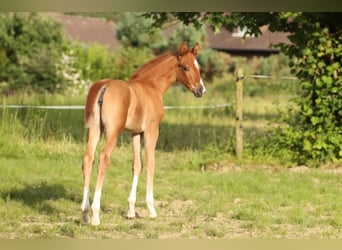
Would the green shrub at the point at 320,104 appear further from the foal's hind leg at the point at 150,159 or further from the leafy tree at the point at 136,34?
the leafy tree at the point at 136,34

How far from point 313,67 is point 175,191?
3.67 metres

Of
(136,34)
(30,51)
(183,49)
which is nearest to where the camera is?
(183,49)

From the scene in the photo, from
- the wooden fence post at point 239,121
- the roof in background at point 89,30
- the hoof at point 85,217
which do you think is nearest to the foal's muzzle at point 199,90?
the hoof at point 85,217

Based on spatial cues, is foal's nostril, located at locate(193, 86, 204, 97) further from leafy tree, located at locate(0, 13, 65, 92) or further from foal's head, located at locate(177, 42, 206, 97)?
leafy tree, located at locate(0, 13, 65, 92)

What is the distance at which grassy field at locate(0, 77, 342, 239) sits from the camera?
6039 millimetres

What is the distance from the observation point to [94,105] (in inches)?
237

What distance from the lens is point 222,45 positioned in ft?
131

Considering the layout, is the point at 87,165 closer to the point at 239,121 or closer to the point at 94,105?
the point at 94,105

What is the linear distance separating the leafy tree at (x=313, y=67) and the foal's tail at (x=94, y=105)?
16.5ft

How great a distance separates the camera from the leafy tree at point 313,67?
35.6 feet

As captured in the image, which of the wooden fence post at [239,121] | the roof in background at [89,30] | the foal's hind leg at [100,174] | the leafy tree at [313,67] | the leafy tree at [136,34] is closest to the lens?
the foal's hind leg at [100,174]

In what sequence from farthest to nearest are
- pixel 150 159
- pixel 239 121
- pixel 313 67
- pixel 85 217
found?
pixel 239 121, pixel 313 67, pixel 150 159, pixel 85 217

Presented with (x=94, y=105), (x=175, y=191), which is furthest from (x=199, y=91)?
(x=175, y=191)

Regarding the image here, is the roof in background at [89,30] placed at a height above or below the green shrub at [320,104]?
above
